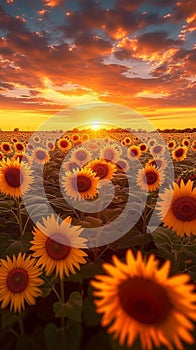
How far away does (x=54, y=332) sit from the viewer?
2.62 metres

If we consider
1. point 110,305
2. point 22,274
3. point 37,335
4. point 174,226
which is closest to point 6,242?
point 22,274

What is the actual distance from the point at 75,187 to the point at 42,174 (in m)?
4.37

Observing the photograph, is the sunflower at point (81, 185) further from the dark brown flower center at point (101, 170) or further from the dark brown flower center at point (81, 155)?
the dark brown flower center at point (81, 155)

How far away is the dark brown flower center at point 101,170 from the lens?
247 inches

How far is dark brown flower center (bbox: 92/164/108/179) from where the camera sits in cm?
627

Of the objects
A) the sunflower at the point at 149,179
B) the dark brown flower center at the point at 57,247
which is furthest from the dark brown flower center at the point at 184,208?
the sunflower at the point at 149,179

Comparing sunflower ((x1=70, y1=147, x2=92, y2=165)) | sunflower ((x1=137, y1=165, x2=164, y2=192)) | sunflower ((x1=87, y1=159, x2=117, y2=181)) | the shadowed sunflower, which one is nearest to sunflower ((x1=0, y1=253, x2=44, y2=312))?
the shadowed sunflower

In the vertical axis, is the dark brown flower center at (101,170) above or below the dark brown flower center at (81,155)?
below

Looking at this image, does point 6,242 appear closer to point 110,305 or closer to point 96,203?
point 96,203

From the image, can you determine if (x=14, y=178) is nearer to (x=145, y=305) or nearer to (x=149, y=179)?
(x=149, y=179)

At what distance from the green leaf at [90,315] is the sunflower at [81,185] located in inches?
101

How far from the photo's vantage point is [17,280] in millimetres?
3021

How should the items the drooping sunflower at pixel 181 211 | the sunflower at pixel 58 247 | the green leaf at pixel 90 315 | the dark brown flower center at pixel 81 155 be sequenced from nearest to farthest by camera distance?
the green leaf at pixel 90 315
the sunflower at pixel 58 247
the drooping sunflower at pixel 181 211
the dark brown flower center at pixel 81 155

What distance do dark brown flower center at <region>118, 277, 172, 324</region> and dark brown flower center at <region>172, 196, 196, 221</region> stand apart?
199 cm
